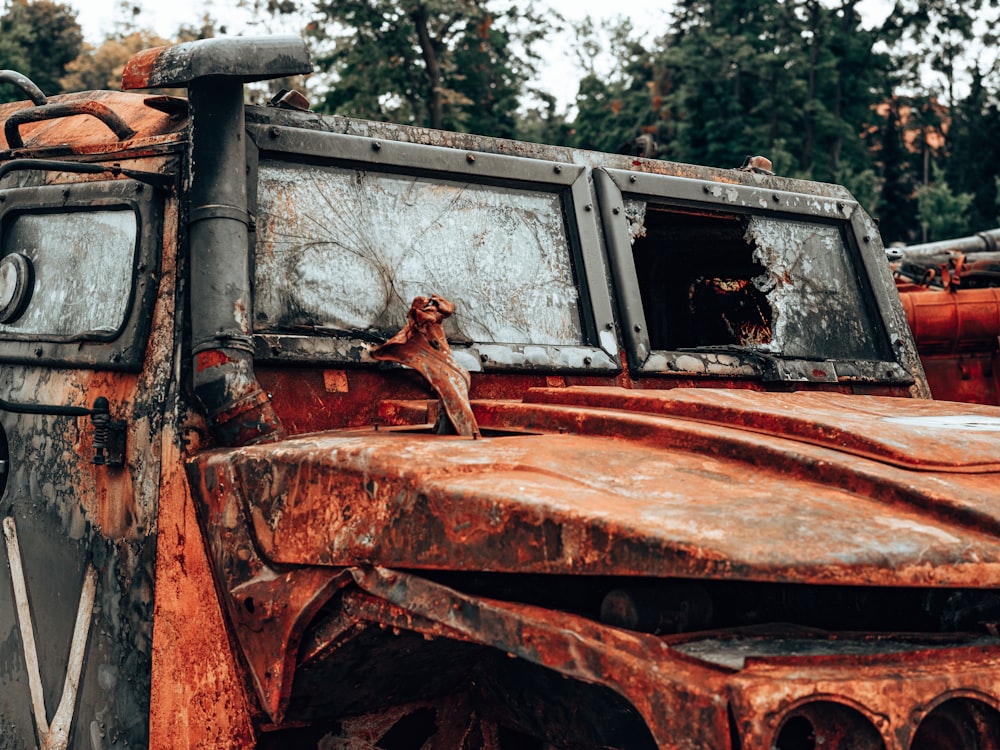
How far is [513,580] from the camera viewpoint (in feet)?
→ 6.45

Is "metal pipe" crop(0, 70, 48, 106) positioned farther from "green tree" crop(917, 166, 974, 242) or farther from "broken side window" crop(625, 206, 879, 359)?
"green tree" crop(917, 166, 974, 242)

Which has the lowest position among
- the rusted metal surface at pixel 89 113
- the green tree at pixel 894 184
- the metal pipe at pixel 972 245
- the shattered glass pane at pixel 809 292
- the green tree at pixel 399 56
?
the shattered glass pane at pixel 809 292

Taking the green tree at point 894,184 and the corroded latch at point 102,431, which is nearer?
the corroded latch at point 102,431

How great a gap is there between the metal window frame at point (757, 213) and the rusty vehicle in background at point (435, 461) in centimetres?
1

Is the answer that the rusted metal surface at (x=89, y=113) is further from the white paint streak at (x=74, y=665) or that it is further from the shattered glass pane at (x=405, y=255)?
the white paint streak at (x=74, y=665)

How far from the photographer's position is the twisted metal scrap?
8.05ft

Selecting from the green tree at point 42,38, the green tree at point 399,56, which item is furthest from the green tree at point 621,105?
the green tree at point 42,38

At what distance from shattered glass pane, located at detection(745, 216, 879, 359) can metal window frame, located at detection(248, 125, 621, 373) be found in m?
0.64

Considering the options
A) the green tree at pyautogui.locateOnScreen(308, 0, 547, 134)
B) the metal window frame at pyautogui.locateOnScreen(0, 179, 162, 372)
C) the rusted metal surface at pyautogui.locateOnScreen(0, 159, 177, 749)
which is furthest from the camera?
the green tree at pyautogui.locateOnScreen(308, 0, 547, 134)

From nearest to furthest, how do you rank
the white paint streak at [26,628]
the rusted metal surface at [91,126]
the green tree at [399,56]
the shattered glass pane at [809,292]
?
the white paint streak at [26,628]
the rusted metal surface at [91,126]
the shattered glass pane at [809,292]
the green tree at [399,56]

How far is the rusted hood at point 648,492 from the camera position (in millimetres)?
Result: 1620

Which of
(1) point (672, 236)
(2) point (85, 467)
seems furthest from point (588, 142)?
(2) point (85, 467)

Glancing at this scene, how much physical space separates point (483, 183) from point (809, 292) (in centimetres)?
117

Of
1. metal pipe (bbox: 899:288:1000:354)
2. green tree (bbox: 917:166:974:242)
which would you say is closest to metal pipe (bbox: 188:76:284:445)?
metal pipe (bbox: 899:288:1000:354)
